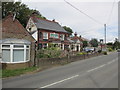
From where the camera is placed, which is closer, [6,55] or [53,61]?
[6,55]

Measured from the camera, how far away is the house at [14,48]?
1486 centimetres

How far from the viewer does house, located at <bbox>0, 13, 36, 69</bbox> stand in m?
14.9

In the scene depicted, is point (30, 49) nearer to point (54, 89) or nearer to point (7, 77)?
point (7, 77)

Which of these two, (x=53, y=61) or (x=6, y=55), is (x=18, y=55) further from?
(x=53, y=61)

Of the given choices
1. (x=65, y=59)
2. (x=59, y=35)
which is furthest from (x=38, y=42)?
(x=65, y=59)

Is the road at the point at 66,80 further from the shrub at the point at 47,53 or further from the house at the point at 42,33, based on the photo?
the house at the point at 42,33

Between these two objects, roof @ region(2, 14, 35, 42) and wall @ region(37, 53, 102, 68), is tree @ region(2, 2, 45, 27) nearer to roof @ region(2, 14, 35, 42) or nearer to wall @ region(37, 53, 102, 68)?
roof @ region(2, 14, 35, 42)

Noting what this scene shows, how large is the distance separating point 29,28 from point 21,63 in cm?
1823

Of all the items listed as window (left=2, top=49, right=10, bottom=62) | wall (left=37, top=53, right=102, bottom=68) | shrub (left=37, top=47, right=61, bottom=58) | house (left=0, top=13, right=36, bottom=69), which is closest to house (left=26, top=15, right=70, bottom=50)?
wall (left=37, top=53, right=102, bottom=68)

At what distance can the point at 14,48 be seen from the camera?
15133 millimetres

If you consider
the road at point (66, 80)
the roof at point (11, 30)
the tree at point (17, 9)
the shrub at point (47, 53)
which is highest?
the tree at point (17, 9)

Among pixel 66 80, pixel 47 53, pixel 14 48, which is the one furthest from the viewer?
pixel 47 53

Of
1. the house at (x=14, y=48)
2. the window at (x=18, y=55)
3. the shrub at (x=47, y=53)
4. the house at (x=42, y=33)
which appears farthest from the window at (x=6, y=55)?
the house at (x=42, y=33)

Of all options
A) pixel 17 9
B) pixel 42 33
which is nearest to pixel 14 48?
pixel 42 33
